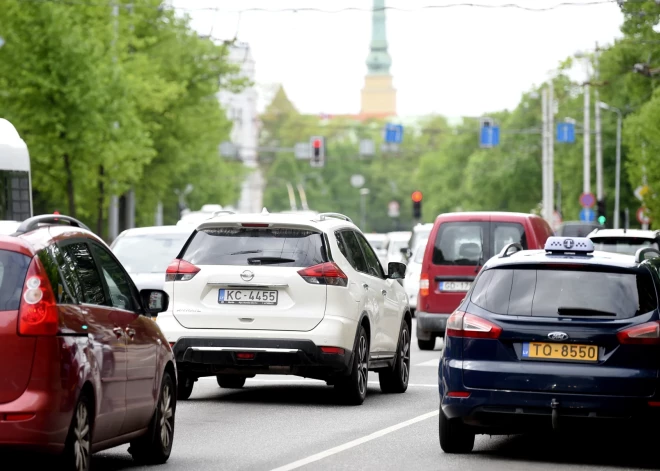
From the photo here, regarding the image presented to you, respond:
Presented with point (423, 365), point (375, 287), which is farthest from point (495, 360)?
point (423, 365)

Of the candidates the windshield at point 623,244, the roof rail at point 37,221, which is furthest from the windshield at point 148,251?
the roof rail at point 37,221

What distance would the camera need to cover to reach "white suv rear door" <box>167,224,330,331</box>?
1501cm

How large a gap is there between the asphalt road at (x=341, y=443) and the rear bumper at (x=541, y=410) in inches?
11.0

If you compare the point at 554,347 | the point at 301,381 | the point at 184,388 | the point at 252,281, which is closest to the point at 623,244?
the point at 301,381

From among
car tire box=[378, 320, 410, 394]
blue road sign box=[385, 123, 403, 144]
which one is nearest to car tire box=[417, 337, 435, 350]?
car tire box=[378, 320, 410, 394]

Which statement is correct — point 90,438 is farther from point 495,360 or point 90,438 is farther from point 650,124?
point 650,124

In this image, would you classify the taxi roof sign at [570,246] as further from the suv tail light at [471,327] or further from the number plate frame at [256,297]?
the number plate frame at [256,297]

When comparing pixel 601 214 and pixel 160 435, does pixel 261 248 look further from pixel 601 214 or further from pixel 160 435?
pixel 601 214

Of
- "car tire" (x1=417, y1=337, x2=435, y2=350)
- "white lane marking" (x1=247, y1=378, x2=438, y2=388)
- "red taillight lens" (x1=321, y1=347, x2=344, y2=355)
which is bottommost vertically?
"car tire" (x1=417, y1=337, x2=435, y2=350)

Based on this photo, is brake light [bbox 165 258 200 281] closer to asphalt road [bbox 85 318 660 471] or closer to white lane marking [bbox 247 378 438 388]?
asphalt road [bbox 85 318 660 471]

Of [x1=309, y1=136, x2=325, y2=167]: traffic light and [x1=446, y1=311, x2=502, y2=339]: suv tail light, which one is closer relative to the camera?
[x1=446, y1=311, x2=502, y2=339]: suv tail light

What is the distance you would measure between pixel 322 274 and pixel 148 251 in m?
6.53

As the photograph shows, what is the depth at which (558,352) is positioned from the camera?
1106 centimetres

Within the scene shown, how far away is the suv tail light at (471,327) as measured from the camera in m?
11.2
